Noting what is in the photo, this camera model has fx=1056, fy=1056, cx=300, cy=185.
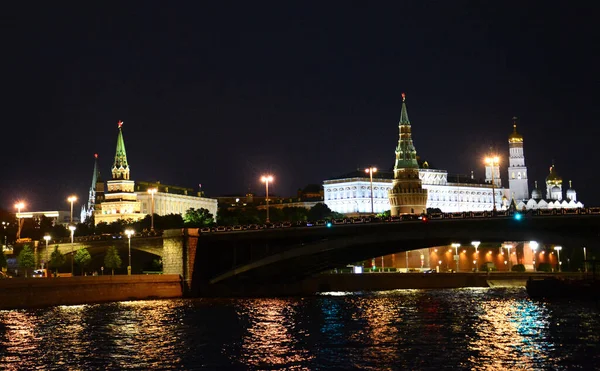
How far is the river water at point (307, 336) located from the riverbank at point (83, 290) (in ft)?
11.3

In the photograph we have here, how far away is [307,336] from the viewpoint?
6044 centimetres

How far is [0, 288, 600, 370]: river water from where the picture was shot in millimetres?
49562

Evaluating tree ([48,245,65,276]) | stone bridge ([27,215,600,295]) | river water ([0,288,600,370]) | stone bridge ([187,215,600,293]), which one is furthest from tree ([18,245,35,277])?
river water ([0,288,600,370])

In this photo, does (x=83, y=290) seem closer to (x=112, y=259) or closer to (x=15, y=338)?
(x=15, y=338)

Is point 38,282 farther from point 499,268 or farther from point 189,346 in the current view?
point 499,268

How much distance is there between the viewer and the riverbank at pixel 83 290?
275 ft

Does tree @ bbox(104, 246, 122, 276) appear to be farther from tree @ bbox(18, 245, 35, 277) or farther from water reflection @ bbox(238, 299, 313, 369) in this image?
water reflection @ bbox(238, 299, 313, 369)

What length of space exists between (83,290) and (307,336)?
34.6 m

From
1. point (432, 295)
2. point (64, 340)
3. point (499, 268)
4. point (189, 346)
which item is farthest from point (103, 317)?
point (499, 268)

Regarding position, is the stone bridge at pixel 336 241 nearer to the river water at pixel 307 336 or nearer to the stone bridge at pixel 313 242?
the stone bridge at pixel 313 242

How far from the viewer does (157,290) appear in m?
96.6

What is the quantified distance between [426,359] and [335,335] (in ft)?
39.4

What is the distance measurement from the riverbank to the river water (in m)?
3.45

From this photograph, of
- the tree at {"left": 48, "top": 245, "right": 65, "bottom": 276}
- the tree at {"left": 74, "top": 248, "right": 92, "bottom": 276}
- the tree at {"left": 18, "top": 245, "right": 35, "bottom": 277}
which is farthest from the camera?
the tree at {"left": 18, "top": 245, "right": 35, "bottom": 277}
